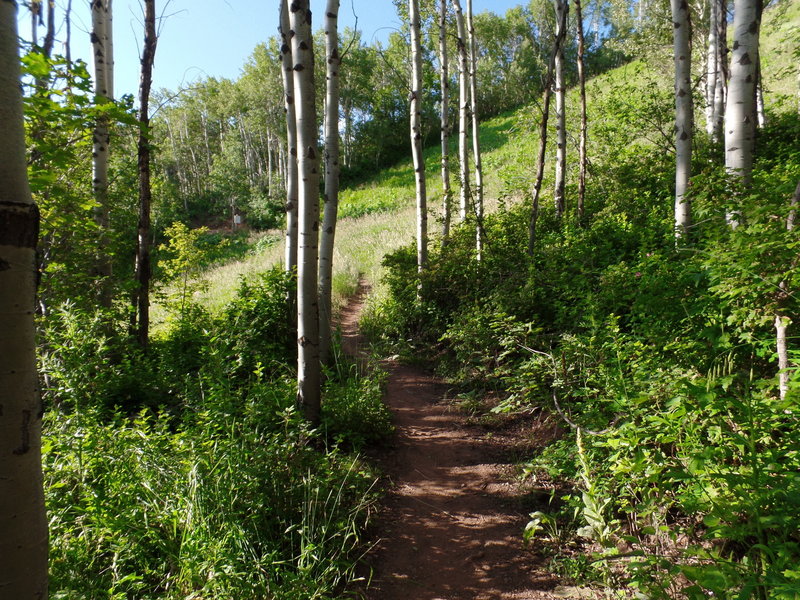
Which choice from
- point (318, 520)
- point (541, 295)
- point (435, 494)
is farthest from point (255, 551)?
point (541, 295)

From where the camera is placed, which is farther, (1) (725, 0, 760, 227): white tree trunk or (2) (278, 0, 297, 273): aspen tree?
(2) (278, 0, 297, 273): aspen tree

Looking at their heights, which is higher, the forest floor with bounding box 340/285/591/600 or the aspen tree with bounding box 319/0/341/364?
the aspen tree with bounding box 319/0/341/364

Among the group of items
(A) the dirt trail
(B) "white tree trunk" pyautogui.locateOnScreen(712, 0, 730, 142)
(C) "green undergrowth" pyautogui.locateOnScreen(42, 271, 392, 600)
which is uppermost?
(B) "white tree trunk" pyautogui.locateOnScreen(712, 0, 730, 142)

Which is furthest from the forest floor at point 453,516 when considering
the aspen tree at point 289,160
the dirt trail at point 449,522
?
the aspen tree at point 289,160

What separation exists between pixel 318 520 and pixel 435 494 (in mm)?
1265

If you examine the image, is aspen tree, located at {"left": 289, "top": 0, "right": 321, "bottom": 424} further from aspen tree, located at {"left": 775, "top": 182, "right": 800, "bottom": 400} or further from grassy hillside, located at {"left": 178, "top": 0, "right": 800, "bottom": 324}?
→ aspen tree, located at {"left": 775, "top": 182, "right": 800, "bottom": 400}

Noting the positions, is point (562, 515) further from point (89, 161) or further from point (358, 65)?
point (358, 65)

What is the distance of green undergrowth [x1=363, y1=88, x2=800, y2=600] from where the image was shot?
80.4 inches

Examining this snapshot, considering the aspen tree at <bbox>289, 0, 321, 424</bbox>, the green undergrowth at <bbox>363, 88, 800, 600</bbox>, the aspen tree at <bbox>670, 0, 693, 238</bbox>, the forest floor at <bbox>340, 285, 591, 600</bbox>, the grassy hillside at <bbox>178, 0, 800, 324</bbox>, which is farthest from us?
the grassy hillside at <bbox>178, 0, 800, 324</bbox>

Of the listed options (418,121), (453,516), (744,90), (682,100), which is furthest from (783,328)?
(418,121)

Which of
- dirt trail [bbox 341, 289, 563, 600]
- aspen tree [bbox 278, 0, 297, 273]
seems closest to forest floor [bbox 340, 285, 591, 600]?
dirt trail [bbox 341, 289, 563, 600]

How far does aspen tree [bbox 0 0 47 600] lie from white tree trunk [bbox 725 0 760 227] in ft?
18.8

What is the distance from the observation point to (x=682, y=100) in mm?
5660

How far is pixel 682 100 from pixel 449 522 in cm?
599
